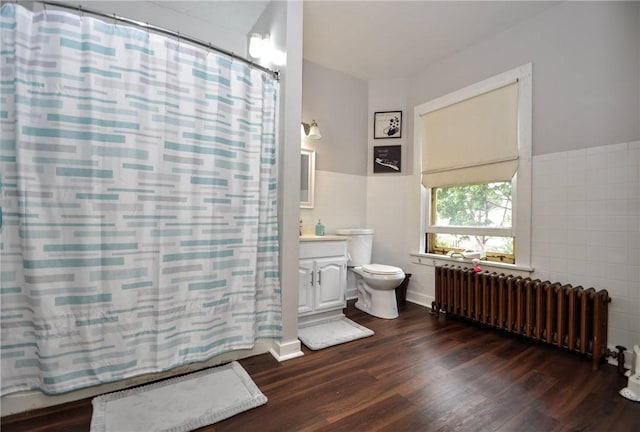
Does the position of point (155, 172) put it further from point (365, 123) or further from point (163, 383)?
point (365, 123)

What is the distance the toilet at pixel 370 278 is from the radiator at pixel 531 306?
48cm


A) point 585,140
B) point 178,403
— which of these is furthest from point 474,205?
point 178,403

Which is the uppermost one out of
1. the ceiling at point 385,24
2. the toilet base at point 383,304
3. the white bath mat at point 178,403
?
the ceiling at point 385,24

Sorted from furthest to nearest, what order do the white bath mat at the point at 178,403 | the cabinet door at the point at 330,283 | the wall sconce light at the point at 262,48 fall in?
1. the cabinet door at the point at 330,283
2. the wall sconce light at the point at 262,48
3. the white bath mat at the point at 178,403

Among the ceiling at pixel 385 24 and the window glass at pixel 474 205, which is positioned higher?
the ceiling at pixel 385 24

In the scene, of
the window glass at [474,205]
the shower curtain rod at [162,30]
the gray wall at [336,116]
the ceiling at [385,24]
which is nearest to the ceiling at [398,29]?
the ceiling at [385,24]

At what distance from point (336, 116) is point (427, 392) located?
2.71 metres

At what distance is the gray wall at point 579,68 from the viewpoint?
5.99ft

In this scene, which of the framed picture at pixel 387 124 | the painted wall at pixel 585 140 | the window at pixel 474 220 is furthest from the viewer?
the framed picture at pixel 387 124

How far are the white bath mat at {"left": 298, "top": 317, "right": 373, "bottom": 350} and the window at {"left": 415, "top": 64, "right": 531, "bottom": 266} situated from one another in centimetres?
131

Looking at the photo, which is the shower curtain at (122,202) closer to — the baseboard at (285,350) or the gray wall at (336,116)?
the baseboard at (285,350)

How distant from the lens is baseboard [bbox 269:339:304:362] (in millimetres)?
1866

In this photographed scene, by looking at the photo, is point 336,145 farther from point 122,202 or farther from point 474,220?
point 122,202

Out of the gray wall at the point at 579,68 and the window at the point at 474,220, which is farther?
the window at the point at 474,220
